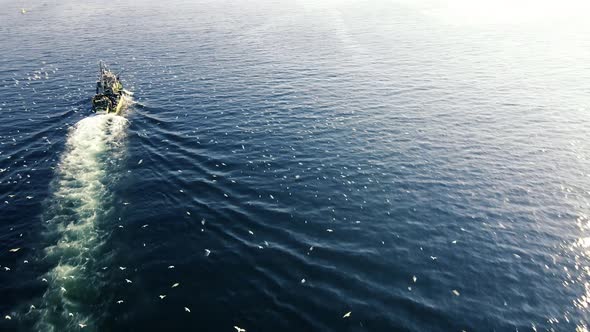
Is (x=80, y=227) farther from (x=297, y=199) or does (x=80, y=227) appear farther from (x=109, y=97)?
(x=109, y=97)

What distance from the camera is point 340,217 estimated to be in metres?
35.8

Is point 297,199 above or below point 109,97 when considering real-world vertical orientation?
below

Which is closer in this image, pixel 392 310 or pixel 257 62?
pixel 392 310

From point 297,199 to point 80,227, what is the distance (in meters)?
22.6

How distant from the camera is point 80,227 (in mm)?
33500

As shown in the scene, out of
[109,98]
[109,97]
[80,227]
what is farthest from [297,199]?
[109,97]

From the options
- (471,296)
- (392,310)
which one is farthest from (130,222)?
(471,296)

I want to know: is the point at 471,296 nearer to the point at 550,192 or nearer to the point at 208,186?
the point at 550,192

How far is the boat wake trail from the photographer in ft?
84.0

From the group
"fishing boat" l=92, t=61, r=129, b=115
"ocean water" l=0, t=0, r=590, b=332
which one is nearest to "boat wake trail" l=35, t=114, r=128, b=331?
"ocean water" l=0, t=0, r=590, b=332

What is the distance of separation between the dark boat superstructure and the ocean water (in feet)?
8.62

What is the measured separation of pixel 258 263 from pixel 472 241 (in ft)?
69.8

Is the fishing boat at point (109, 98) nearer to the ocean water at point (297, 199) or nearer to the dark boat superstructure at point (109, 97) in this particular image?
the dark boat superstructure at point (109, 97)

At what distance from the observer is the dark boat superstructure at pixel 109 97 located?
58.8m
